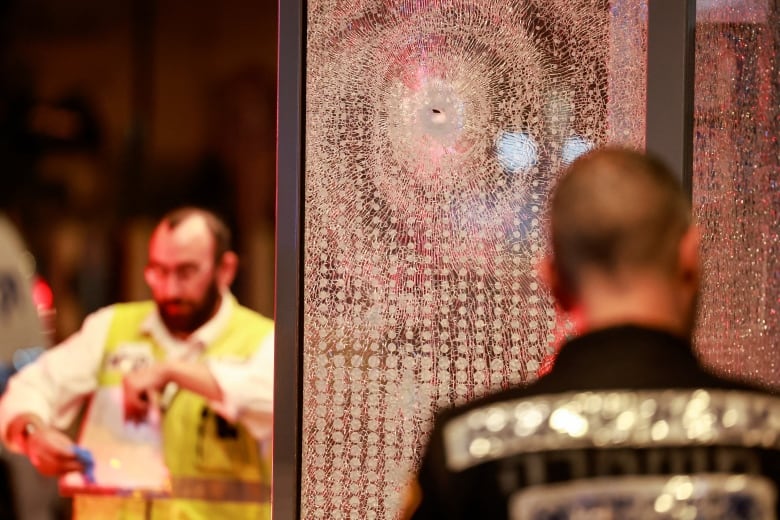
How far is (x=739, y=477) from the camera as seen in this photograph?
91cm

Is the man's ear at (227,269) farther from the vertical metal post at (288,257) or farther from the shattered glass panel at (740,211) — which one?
the shattered glass panel at (740,211)

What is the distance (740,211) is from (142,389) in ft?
4.20

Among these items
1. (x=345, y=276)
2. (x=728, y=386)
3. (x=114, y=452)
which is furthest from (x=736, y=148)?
(x=114, y=452)

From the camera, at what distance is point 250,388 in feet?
6.37

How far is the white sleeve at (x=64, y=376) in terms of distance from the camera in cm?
196

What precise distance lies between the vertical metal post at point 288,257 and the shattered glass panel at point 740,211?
2.66 feet

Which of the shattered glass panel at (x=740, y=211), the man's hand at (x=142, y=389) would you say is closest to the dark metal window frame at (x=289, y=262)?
the man's hand at (x=142, y=389)

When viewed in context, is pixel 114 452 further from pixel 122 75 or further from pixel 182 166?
pixel 122 75

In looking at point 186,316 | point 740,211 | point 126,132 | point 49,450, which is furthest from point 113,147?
point 740,211

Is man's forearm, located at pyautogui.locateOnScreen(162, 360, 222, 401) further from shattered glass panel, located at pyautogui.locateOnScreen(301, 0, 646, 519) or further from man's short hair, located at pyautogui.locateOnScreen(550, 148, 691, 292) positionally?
man's short hair, located at pyautogui.locateOnScreen(550, 148, 691, 292)

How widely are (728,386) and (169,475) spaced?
1.34 metres

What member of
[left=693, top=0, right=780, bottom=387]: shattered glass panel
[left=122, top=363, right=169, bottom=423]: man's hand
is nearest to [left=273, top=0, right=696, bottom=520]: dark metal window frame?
[left=122, top=363, right=169, bottom=423]: man's hand

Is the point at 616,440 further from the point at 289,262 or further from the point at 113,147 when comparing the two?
the point at 113,147

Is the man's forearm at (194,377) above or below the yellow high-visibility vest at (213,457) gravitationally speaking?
above
